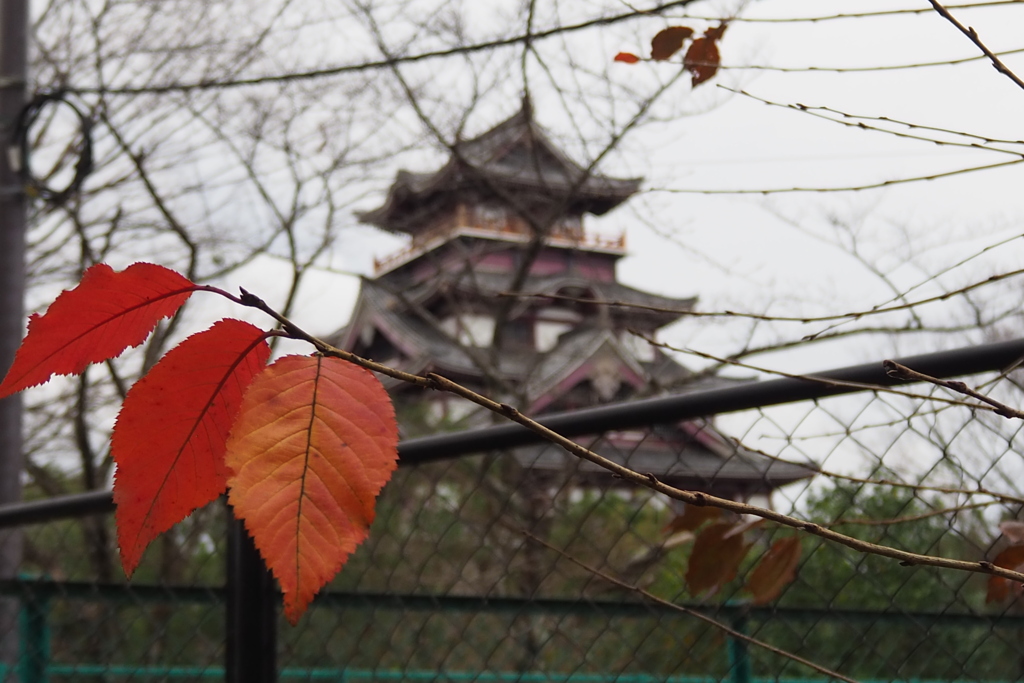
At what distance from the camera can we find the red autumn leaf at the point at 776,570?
38.1 inches

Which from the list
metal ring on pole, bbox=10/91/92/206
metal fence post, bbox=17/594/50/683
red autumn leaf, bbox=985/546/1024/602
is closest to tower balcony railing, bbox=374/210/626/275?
metal ring on pole, bbox=10/91/92/206

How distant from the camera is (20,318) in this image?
3299 mm

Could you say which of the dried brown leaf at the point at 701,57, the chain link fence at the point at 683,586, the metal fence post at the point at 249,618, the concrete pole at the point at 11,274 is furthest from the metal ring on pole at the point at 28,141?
the dried brown leaf at the point at 701,57

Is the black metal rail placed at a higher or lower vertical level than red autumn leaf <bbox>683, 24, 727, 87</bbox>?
lower

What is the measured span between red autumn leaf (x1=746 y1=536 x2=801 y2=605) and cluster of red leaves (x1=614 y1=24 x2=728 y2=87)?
0.53 metres

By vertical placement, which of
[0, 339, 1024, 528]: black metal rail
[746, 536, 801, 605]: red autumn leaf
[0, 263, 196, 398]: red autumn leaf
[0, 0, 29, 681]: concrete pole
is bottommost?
[746, 536, 801, 605]: red autumn leaf

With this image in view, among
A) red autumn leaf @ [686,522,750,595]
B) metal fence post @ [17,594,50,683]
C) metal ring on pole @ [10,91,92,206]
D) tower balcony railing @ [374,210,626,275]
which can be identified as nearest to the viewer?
red autumn leaf @ [686,522,750,595]

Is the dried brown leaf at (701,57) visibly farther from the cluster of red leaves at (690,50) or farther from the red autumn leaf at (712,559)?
the red autumn leaf at (712,559)

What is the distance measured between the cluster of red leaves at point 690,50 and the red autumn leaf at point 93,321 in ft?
2.44

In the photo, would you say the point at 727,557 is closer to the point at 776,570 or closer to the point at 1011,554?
the point at 776,570

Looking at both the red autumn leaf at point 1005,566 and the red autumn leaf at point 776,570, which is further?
the red autumn leaf at point 776,570

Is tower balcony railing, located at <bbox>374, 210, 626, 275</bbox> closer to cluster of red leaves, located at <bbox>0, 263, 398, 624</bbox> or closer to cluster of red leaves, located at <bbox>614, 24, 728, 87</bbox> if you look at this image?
cluster of red leaves, located at <bbox>614, 24, 728, 87</bbox>

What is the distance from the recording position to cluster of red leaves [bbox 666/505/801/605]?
938mm

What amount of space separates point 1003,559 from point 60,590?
1.86 m
